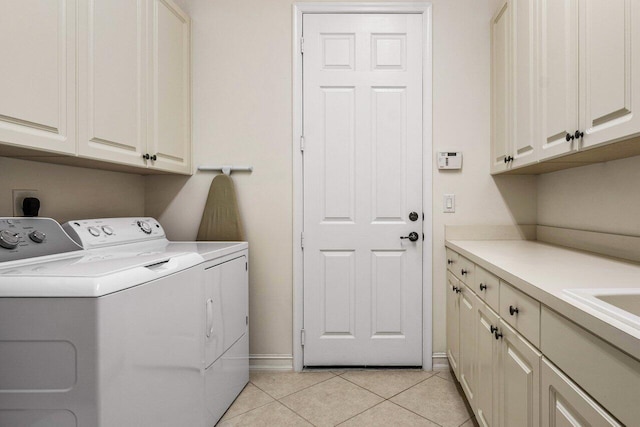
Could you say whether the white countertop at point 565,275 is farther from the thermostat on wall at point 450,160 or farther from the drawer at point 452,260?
the thermostat on wall at point 450,160

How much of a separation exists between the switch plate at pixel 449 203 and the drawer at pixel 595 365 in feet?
4.76

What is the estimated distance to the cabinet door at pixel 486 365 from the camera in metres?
1.42

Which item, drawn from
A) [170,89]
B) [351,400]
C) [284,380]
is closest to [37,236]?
[170,89]

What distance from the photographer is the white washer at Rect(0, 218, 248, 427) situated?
1.00 metres

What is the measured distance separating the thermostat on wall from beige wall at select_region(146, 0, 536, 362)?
0.06 meters

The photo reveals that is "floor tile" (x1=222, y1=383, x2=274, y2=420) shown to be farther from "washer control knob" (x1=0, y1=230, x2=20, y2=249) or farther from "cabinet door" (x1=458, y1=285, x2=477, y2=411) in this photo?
"washer control knob" (x1=0, y1=230, x2=20, y2=249)

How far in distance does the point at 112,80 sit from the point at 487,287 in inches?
74.0

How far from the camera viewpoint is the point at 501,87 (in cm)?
218

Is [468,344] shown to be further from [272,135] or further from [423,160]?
[272,135]

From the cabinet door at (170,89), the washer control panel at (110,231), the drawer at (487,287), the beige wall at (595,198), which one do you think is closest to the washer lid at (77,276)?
the washer control panel at (110,231)

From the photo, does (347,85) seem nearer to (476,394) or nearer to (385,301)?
(385,301)

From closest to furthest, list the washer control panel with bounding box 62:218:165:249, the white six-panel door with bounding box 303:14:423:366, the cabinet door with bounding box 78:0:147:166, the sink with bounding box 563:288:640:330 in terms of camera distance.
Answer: the sink with bounding box 563:288:640:330, the cabinet door with bounding box 78:0:147:166, the washer control panel with bounding box 62:218:165:249, the white six-panel door with bounding box 303:14:423:366

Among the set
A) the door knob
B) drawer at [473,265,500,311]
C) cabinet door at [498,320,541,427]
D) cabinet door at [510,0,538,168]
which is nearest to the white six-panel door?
the door knob

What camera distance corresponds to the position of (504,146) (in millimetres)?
2127
